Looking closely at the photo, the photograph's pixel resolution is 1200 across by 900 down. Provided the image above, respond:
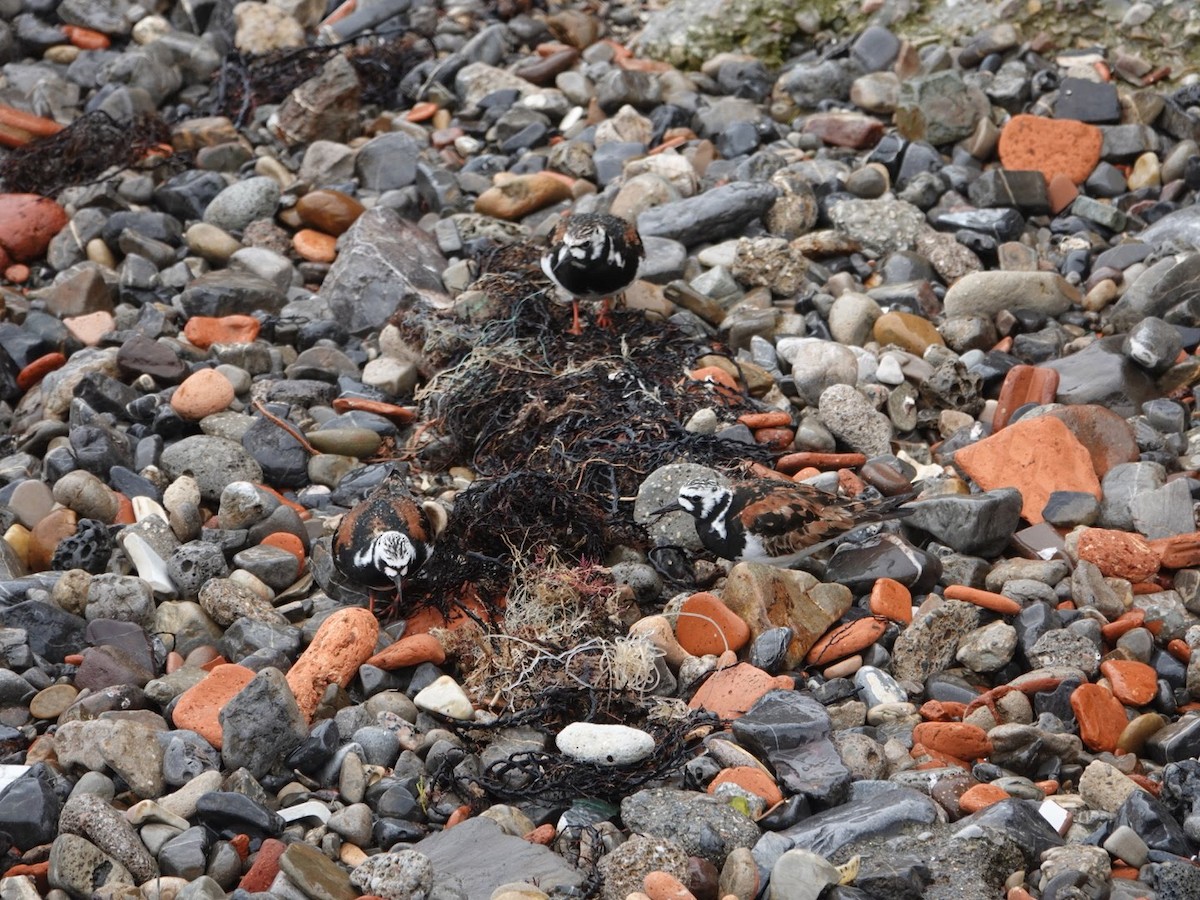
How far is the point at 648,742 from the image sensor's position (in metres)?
4.41

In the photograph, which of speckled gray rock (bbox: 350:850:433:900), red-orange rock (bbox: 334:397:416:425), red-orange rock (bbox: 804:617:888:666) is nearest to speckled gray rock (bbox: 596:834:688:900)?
speckled gray rock (bbox: 350:850:433:900)

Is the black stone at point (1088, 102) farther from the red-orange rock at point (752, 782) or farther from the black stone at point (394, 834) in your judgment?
the black stone at point (394, 834)

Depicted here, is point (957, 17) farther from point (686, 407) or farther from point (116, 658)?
point (116, 658)

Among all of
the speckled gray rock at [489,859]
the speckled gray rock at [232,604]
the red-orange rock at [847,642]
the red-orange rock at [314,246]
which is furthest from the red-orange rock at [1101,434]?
the red-orange rock at [314,246]

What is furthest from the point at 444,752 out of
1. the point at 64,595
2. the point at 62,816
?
the point at 64,595

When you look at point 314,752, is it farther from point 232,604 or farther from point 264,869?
point 232,604

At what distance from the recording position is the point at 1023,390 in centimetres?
639

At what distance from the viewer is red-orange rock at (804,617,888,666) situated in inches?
199

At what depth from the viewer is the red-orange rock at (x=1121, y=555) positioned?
17.5ft

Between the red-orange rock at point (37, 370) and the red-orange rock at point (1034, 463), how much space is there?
4643mm

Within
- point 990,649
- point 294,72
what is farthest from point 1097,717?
point 294,72

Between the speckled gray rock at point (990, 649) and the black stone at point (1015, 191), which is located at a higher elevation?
the black stone at point (1015, 191)

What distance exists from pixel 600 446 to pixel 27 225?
4.30 m

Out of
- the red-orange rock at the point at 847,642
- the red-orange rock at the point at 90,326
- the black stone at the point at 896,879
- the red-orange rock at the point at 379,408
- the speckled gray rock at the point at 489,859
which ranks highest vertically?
the black stone at the point at 896,879
